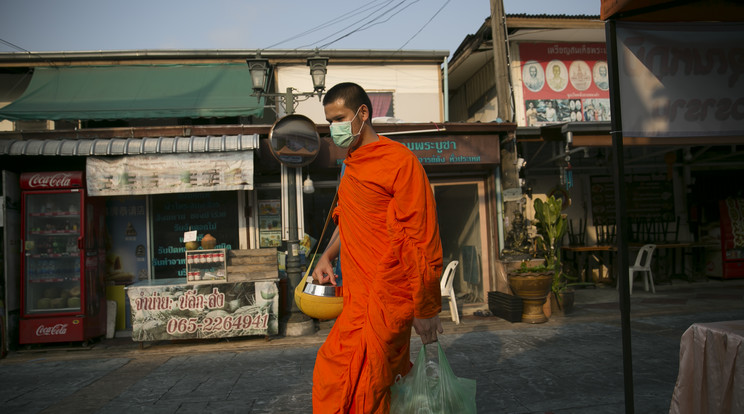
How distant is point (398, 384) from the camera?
2213mm

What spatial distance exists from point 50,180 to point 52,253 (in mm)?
1150

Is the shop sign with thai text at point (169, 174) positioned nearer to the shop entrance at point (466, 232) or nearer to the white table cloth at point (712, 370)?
the shop entrance at point (466, 232)

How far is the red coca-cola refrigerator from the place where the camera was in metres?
6.52

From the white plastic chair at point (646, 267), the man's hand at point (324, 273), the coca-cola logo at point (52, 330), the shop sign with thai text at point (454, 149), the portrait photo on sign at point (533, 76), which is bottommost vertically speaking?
the coca-cola logo at point (52, 330)

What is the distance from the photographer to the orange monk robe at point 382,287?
2055 mm

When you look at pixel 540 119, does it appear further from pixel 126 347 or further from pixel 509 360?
pixel 126 347

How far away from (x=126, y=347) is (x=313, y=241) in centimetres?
329

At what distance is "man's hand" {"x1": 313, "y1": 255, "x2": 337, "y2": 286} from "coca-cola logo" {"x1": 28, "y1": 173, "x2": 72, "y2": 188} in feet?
19.4

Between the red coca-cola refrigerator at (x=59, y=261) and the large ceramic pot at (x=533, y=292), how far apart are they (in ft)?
21.8

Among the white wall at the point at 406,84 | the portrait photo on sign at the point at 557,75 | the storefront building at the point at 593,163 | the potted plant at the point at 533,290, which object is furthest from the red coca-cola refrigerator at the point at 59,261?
the portrait photo on sign at the point at 557,75

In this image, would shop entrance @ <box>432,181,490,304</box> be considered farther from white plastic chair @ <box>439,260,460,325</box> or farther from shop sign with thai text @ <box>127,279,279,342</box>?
shop sign with thai text @ <box>127,279,279,342</box>

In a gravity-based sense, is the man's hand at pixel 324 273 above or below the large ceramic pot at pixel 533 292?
above

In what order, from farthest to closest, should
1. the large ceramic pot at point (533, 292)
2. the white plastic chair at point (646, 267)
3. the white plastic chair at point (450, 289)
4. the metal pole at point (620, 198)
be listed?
the white plastic chair at point (646, 267), the white plastic chair at point (450, 289), the large ceramic pot at point (533, 292), the metal pole at point (620, 198)

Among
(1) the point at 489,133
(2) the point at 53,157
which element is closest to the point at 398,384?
(1) the point at 489,133
